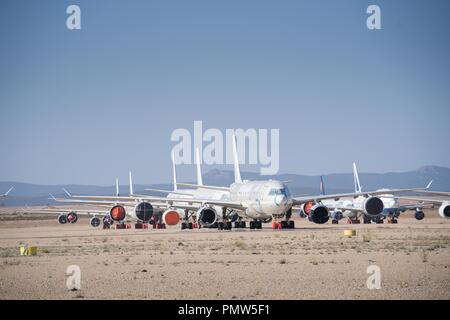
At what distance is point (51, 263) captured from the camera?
29.2 m

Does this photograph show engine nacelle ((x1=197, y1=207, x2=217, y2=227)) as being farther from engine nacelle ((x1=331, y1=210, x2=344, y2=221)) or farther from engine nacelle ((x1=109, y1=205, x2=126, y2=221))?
engine nacelle ((x1=331, y1=210, x2=344, y2=221))

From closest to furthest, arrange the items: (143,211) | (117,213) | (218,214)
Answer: (143,211) → (117,213) → (218,214)

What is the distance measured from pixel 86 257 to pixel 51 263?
9.45ft

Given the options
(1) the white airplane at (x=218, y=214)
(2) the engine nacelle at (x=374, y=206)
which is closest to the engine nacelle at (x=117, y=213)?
(1) the white airplane at (x=218, y=214)

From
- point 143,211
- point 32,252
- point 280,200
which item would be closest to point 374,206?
point 280,200

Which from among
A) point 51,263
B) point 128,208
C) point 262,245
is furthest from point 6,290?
point 128,208

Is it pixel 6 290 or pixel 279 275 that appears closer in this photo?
pixel 6 290

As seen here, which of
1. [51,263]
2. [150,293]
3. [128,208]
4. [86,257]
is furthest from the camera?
[128,208]

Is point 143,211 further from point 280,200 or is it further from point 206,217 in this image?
point 280,200

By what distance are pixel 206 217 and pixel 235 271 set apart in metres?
30.8

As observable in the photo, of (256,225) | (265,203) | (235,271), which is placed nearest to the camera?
(235,271)

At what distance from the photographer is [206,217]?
184 feet
